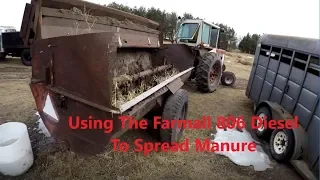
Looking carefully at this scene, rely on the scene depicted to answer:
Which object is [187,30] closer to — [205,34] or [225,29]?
[205,34]

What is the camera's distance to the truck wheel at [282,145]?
338 centimetres

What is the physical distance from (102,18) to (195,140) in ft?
8.45

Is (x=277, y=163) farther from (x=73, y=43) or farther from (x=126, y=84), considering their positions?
Result: (x=73, y=43)

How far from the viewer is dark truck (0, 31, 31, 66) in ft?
38.3

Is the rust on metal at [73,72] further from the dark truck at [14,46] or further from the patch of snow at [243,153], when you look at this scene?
the dark truck at [14,46]

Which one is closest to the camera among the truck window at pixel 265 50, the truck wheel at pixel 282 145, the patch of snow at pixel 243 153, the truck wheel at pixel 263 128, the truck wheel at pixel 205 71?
the truck wheel at pixel 282 145

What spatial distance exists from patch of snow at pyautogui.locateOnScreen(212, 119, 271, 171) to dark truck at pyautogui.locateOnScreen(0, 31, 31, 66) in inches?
436

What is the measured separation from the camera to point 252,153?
379 centimetres

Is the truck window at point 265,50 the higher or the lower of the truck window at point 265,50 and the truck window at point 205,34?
the lower

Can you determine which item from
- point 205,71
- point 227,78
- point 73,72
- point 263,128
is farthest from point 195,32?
point 73,72

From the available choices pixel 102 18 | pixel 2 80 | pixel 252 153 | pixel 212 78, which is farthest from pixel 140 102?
pixel 2 80

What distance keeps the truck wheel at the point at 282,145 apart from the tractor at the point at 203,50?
3253 millimetres

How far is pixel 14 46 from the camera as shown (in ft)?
39.1

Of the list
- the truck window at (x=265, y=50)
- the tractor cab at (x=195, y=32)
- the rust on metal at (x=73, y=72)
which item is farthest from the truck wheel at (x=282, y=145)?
the tractor cab at (x=195, y=32)
